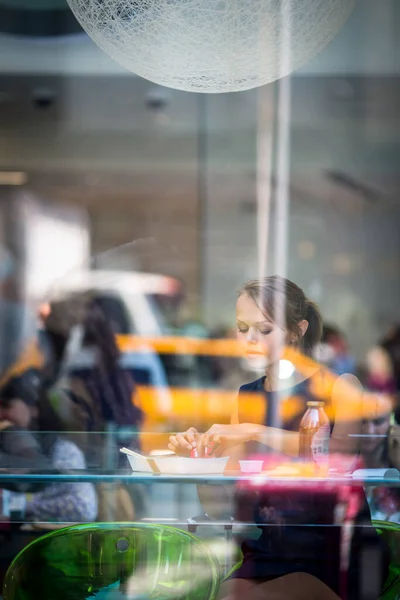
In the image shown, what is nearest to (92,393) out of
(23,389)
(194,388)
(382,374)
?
(23,389)

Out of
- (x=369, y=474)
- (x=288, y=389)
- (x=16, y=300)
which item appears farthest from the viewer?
(x=16, y=300)

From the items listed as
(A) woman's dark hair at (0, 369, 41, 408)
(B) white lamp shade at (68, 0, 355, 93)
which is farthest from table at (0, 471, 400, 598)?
(A) woman's dark hair at (0, 369, 41, 408)

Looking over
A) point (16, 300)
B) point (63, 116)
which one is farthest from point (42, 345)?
point (16, 300)

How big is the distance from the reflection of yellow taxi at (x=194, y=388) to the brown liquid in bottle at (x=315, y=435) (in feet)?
0.07

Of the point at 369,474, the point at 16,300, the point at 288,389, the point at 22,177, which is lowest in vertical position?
the point at 369,474

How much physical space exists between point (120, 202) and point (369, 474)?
23.3ft

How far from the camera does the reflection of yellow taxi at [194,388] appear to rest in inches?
67.5

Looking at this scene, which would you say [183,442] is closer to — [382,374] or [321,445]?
[321,445]

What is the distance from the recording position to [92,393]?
286 centimetres

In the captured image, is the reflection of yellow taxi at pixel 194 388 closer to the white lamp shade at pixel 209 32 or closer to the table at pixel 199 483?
the table at pixel 199 483

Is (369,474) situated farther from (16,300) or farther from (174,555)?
(16,300)

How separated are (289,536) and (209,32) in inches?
43.7

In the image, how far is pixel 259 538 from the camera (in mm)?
1609

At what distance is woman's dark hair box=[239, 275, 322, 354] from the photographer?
1.72m
